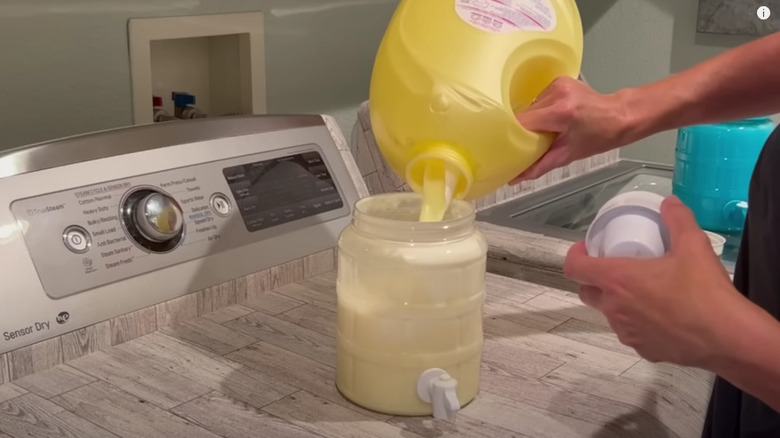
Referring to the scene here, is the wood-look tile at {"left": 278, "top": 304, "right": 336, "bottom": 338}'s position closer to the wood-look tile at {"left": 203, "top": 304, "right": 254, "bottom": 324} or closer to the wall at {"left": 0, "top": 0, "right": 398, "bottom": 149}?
the wood-look tile at {"left": 203, "top": 304, "right": 254, "bottom": 324}

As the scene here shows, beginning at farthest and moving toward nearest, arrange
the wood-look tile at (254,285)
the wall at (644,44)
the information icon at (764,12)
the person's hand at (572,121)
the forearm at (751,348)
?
the wall at (644,44) → the information icon at (764,12) → the wood-look tile at (254,285) → the person's hand at (572,121) → the forearm at (751,348)

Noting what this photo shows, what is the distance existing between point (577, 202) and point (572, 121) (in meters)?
0.83

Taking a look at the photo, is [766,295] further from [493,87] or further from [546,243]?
[546,243]

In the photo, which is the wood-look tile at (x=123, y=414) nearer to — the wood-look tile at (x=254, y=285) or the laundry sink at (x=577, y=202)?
the wood-look tile at (x=254, y=285)

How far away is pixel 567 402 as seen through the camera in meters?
0.93

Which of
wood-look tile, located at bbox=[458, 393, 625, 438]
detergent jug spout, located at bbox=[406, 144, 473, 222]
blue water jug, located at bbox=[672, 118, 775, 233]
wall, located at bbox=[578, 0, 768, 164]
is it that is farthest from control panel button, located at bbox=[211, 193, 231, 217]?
wall, located at bbox=[578, 0, 768, 164]

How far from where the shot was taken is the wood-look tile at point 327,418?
87 centimetres

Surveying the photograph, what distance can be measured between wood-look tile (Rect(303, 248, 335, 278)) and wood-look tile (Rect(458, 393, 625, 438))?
40 cm

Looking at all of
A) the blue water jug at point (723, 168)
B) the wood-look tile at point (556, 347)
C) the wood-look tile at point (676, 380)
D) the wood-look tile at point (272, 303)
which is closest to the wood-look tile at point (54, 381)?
the wood-look tile at point (272, 303)

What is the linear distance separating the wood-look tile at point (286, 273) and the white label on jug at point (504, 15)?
46 centimetres

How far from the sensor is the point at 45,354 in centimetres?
97

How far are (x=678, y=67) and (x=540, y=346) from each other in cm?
144

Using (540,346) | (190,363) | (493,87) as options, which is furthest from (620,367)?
(190,363)

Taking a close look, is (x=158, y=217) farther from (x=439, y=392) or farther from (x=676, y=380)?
(x=676, y=380)
